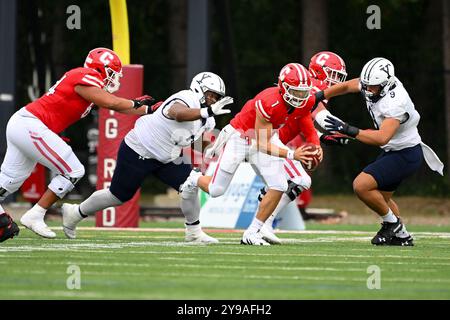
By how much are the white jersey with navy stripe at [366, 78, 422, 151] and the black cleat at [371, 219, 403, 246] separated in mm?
670

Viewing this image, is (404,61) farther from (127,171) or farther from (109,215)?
(127,171)

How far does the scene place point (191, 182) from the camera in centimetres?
1084

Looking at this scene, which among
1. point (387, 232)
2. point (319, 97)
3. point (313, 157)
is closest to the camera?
point (313, 157)

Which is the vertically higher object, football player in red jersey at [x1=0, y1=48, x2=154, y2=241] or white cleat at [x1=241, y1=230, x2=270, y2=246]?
football player in red jersey at [x1=0, y1=48, x2=154, y2=241]

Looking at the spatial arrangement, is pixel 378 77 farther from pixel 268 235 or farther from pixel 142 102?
pixel 142 102

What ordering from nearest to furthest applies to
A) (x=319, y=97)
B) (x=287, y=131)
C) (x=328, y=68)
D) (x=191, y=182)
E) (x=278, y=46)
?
(x=191, y=182) < (x=319, y=97) < (x=287, y=131) < (x=328, y=68) < (x=278, y=46)

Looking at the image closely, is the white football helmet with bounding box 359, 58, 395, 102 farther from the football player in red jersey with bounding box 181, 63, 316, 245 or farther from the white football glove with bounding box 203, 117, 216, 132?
the white football glove with bounding box 203, 117, 216, 132

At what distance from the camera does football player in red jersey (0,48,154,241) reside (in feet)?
36.1

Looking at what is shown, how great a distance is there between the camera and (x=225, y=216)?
15320 millimetres

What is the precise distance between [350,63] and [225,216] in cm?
1021

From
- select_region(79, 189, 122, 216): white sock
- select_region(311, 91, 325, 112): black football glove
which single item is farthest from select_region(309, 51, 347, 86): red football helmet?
select_region(79, 189, 122, 216): white sock

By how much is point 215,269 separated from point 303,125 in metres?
3.15

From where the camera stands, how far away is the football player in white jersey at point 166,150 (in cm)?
1085

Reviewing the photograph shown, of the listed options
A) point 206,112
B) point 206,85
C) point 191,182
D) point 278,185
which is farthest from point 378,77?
point 191,182
